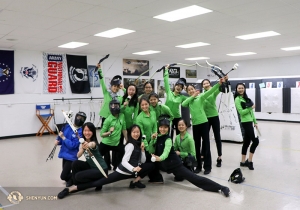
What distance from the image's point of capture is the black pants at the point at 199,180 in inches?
132

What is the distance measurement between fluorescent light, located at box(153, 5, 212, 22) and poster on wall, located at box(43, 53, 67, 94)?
5.05m

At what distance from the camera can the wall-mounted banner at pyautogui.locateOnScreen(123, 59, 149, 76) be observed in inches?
424

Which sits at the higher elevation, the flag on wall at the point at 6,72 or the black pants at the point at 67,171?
the flag on wall at the point at 6,72

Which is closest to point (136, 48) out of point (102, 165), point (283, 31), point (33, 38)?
point (33, 38)

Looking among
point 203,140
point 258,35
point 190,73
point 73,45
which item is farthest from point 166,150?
point 190,73

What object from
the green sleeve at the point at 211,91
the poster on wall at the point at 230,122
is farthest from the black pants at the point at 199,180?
the poster on wall at the point at 230,122

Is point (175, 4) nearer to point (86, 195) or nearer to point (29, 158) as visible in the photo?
point (86, 195)

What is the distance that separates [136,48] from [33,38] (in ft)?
10.1

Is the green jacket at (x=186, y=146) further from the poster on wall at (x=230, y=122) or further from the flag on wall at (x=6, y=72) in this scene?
the flag on wall at (x=6, y=72)

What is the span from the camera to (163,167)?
3.65m

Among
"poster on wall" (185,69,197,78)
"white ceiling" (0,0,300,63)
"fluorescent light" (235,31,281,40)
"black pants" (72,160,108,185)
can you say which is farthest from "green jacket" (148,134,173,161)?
"poster on wall" (185,69,197,78)

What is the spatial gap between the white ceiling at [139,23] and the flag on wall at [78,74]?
1.03 m

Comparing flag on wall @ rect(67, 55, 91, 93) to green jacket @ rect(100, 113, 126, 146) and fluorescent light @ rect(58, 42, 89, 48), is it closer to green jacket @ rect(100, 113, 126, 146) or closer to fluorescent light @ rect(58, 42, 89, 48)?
fluorescent light @ rect(58, 42, 89, 48)

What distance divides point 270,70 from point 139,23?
822 centimetres
